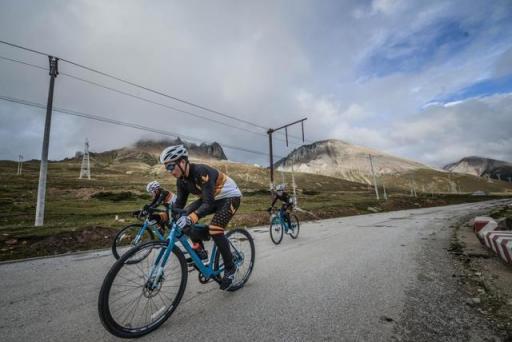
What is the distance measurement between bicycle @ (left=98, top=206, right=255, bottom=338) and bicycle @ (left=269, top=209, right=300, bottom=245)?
5.97 meters

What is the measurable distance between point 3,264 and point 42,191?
34.1ft

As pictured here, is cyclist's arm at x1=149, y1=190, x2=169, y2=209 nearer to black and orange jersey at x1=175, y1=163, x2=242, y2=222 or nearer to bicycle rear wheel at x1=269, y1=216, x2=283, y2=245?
black and orange jersey at x1=175, y1=163, x2=242, y2=222

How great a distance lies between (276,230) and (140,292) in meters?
6.96

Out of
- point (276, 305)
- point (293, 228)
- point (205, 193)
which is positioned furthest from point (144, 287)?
point (293, 228)

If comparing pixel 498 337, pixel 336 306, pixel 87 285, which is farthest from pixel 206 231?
pixel 498 337

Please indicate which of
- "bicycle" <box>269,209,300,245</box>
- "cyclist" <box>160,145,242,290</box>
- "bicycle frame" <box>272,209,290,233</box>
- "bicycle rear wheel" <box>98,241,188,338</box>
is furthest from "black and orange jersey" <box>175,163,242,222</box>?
"bicycle frame" <box>272,209,290,233</box>

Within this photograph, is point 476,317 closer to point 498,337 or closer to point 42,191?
point 498,337

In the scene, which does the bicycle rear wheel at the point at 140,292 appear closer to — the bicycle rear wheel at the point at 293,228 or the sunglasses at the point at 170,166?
the sunglasses at the point at 170,166

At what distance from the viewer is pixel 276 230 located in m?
9.66

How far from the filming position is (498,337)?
2664 millimetres

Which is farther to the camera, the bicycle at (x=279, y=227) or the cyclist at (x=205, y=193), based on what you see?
the bicycle at (x=279, y=227)

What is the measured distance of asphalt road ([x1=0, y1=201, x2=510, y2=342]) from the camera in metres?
2.84

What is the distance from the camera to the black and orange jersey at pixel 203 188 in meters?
3.89

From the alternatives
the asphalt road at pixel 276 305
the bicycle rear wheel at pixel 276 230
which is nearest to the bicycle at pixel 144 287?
the asphalt road at pixel 276 305
